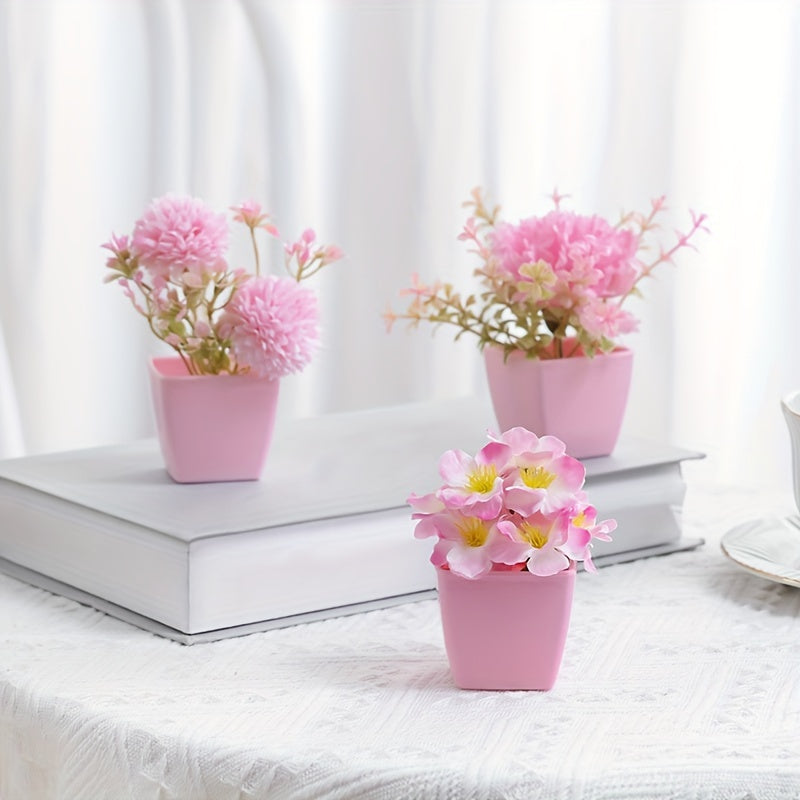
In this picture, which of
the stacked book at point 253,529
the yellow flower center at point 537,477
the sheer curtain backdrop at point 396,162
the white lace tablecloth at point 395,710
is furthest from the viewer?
the sheer curtain backdrop at point 396,162

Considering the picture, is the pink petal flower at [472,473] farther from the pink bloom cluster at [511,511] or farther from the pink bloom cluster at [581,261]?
the pink bloom cluster at [581,261]

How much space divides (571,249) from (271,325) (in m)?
0.23

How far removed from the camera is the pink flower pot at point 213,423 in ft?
2.99

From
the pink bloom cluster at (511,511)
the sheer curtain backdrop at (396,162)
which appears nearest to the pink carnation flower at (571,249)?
the pink bloom cluster at (511,511)

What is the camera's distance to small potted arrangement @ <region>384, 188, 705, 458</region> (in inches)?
37.7

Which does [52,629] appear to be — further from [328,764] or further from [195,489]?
[328,764]

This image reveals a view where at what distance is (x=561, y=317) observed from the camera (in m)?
0.98

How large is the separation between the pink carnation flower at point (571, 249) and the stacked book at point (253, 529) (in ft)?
0.44

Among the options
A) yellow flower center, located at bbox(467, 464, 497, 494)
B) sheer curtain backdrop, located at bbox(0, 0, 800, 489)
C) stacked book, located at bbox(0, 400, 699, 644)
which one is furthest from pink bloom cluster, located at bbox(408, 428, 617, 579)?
sheer curtain backdrop, located at bbox(0, 0, 800, 489)

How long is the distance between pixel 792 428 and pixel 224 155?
119cm

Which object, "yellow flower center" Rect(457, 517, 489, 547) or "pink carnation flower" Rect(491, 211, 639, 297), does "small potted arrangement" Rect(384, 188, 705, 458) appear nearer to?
"pink carnation flower" Rect(491, 211, 639, 297)

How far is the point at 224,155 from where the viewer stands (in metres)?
1.91

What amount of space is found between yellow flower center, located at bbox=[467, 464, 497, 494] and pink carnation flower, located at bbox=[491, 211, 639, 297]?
277mm

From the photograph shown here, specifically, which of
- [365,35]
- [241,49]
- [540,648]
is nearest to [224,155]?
[241,49]
